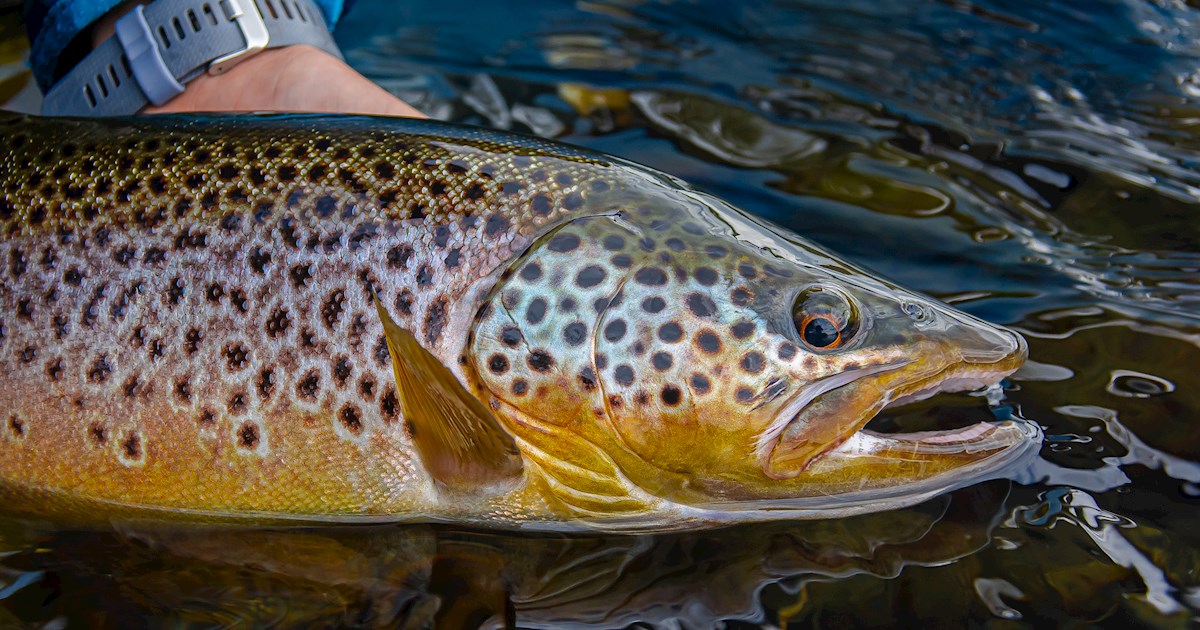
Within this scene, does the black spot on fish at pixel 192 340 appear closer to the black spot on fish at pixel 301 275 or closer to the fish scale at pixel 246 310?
the fish scale at pixel 246 310

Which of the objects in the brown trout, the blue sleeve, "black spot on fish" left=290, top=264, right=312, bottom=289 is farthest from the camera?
the blue sleeve

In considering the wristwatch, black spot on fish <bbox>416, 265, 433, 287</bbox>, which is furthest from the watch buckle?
black spot on fish <bbox>416, 265, 433, 287</bbox>

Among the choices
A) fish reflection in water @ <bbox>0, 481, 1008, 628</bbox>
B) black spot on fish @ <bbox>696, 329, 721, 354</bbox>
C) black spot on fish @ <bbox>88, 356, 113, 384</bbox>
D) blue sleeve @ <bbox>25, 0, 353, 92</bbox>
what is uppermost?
blue sleeve @ <bbox>25, 0, 353, 92</bbox>

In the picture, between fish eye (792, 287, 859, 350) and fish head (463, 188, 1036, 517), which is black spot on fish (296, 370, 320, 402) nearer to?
fish head (463, 188, 1036, 517)

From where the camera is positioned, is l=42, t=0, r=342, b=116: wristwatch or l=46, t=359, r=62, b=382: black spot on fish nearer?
l=46, t=359, r=62, b=382: black spot on fish

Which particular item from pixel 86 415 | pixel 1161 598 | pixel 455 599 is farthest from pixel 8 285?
pixel 1161 598

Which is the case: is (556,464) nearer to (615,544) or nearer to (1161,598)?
(615,544)
